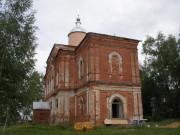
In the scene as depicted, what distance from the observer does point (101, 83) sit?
69.8 ft

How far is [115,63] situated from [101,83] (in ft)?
8.32

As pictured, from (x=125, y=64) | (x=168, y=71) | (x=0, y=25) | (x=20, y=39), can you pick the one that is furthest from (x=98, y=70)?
(x=168, y=71)

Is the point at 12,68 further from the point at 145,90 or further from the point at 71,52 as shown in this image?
the point at 145,90

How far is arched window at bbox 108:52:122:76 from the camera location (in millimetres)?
22281

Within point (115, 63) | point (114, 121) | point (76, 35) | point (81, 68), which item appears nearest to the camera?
point (114, 121)

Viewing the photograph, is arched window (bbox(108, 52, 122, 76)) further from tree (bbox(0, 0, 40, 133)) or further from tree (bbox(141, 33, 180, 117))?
tree (bbox(141, 33, 180, 117))

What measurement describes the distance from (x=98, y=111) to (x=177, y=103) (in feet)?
53.3

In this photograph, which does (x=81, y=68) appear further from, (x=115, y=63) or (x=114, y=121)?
(x=114, y=121)

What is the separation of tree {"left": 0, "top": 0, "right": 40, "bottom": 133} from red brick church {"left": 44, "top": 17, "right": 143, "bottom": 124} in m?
7.34

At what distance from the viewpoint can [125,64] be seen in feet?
74.9

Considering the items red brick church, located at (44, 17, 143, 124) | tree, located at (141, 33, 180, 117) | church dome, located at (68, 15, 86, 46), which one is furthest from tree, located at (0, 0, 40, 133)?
tree, located at (141, 33, 180, 117)

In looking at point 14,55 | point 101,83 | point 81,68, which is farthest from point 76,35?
point 14,55

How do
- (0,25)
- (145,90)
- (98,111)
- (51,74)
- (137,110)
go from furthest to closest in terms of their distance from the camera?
(145,90) < (51,74) < (137,110) < (98,111) < (0,25)

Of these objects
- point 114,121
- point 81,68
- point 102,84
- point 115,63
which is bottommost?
point 114,121
